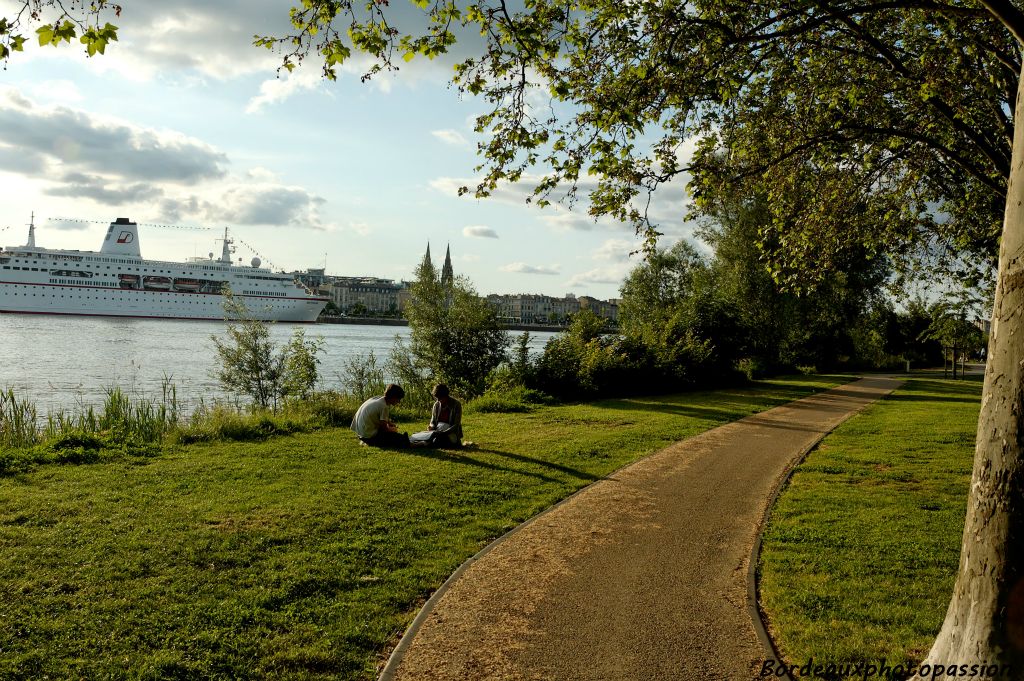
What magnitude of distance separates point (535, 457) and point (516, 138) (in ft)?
15.6

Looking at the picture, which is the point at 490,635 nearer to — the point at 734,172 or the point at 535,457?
the point at 535,457

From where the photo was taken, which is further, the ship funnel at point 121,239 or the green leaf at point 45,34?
the ship funnel at point 121,239

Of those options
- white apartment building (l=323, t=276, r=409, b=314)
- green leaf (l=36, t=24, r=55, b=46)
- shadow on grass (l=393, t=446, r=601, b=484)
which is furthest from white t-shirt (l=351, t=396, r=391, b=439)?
white apartment building (l=323, t=276, r=409, b=314)

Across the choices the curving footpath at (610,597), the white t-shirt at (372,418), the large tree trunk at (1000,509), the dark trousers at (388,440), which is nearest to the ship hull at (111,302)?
the white t-shirt at (372,418)

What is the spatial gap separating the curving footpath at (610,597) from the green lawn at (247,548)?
0.33m

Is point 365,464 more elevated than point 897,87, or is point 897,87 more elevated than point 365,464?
point 897,87

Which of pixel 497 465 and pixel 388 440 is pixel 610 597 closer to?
pixel 497 465

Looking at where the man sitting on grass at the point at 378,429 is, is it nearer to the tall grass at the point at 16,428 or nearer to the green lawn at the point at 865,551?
the tall grass at the point at 16,428

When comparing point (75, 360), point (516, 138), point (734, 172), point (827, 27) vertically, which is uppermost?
point (827, 27)

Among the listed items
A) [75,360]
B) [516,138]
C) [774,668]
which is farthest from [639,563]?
[75,360]

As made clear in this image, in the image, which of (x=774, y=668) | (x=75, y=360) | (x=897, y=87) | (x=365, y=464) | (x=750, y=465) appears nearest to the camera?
A: (x=774, y=668)

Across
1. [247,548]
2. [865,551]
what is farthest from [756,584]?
[247,548]

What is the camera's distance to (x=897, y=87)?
426 inches

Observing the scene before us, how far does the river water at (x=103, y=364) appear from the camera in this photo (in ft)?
77.2
